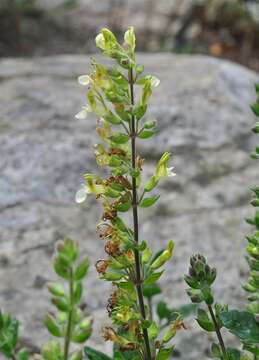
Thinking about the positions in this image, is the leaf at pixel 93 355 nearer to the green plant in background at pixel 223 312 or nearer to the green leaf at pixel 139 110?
the green plant in background at pixel 223 312

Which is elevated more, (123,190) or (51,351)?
(123,190)

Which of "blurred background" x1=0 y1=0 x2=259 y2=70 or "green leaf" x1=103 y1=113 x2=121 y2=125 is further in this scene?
"blurred background" x1=0 y1=0 x2=259 y2=70

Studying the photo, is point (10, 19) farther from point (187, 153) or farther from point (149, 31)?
point (187, 153)

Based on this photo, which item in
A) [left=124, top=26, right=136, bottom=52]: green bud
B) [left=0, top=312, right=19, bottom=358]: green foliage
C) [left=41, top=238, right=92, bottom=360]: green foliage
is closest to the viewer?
[left=41, top=238, right=92, bottom=360]: green foliage

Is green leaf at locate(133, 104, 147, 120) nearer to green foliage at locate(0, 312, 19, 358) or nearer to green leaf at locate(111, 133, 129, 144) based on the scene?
green leaf at locate(111, 133, 129, 144)

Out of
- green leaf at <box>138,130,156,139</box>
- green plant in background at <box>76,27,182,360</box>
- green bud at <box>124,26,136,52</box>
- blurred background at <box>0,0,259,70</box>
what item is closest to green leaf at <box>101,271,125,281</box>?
green plant in background at <box>76,27,182,360</box>

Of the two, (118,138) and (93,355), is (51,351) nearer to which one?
(93,355)

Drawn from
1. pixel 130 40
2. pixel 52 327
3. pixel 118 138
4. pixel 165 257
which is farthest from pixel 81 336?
pixel 130 40
